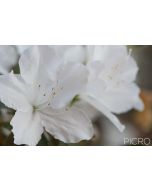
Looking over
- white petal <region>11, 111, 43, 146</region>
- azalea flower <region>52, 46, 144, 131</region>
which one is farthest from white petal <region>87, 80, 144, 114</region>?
white petal <region>11, 111, 43, 146</region>

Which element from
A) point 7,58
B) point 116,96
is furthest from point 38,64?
point 116,96

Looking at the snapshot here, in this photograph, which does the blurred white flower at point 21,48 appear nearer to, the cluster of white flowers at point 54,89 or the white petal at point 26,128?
the cluster of white flowers at point 54,89

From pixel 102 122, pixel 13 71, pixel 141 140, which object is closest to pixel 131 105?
pixel 102 122

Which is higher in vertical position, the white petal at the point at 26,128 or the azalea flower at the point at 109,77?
the azalea flower at the point at 109,77

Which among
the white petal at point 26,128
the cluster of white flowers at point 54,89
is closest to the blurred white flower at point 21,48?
the cluster of white flowers at point 54,89

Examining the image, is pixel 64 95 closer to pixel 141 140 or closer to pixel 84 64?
pixel 84 64

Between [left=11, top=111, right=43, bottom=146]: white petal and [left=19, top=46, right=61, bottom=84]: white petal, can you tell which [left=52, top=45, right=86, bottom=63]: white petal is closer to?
[left=19, top=46, right=61, bottom=84]: white petal

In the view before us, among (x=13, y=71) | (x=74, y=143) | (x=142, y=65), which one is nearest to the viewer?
(x=13, y=71)
